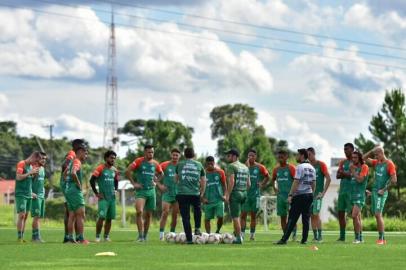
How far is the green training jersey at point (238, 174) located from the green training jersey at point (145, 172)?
6.37 ft

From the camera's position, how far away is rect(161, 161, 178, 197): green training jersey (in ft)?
92.5

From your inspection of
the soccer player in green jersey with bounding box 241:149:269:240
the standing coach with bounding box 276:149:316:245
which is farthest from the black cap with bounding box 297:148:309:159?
the soccer player in green jersey with bounding box 241:149:269:240

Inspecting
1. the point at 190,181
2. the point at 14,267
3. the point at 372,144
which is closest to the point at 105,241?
the point at 190,181

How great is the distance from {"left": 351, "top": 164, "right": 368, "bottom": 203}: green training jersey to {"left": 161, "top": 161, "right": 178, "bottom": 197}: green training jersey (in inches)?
189

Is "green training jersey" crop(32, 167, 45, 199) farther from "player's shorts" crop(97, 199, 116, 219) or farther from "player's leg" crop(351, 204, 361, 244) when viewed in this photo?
"player's leg" crop(351, 204, 361, 244)

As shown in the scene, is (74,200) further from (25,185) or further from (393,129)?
(393,129)

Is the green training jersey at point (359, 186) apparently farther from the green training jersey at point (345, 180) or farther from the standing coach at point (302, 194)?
the standing coach at point (302, 194)

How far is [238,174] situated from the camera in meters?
25.9

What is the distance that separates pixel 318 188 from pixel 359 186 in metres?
1.14

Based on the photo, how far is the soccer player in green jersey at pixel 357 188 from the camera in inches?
1008

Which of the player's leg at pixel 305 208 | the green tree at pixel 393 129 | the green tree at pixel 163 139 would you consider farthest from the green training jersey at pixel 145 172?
the green tree at pixel 163 139

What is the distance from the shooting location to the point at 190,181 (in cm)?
2467

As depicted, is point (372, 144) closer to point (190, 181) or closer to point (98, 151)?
point (190, 181)

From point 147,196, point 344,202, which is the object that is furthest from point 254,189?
point 147,196
